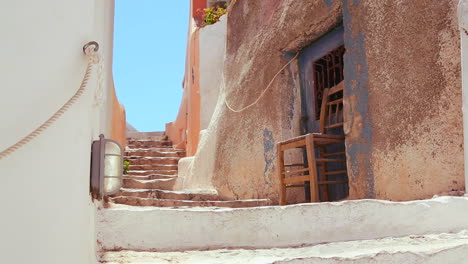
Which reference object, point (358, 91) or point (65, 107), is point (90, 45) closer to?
point (65, 107)

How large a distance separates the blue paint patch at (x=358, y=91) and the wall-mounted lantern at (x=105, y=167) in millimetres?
2579

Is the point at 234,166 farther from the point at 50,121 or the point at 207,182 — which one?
the point at 50,121

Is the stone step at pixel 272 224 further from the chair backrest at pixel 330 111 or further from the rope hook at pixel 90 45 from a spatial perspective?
the chair backrest at pixel 330 111

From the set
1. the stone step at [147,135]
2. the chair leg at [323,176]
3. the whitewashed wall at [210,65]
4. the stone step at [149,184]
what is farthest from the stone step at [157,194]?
the stone step at [147,135]

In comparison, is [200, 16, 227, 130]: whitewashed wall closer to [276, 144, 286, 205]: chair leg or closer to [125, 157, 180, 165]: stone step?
[125, 157, 180, 165]: stone step

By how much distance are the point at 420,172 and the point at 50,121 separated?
263 cm

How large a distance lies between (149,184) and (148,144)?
5173 millimetres

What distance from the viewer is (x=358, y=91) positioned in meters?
3.81

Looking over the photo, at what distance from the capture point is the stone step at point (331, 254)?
1.58 meters

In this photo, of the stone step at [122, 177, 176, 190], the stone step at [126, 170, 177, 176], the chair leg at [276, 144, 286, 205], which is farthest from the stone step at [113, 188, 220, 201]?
the stone step at [126, 170, 177, 176]

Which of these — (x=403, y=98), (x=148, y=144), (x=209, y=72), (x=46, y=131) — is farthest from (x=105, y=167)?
(x=148, y=144)

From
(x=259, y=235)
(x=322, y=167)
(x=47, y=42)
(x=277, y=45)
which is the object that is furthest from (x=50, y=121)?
(x=277, y=45)

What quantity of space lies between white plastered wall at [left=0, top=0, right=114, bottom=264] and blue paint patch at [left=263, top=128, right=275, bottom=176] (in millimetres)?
4099

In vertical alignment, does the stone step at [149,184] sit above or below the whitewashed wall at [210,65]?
below
